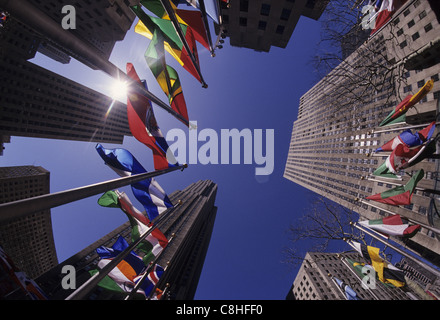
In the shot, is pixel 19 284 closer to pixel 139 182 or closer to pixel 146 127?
pixel 139 182

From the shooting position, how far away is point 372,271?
1244 cm

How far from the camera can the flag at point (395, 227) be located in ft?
34.3

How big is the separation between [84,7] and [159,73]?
53.4 m

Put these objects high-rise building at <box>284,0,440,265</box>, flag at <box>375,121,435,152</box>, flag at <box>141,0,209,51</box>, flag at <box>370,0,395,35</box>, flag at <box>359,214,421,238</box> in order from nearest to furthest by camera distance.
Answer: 1. flag at <box>141,0,209,51</box>
2. flag at <box>359,214,421,238</box>
3. flag at <box>370,0,395,35</box>
4. flag at <box>375,121,435,152</box>
5. high-rise building at <box>284,0,440,265</box>

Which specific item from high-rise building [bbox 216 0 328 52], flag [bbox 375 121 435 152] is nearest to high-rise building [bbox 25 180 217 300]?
flag [bbox 375 121 435 152]

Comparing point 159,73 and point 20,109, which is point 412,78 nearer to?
point 159,73

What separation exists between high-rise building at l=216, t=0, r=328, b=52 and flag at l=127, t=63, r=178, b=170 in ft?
58.0

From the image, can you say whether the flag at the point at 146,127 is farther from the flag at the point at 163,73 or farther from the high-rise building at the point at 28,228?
the high-rise building at the point at 28,228

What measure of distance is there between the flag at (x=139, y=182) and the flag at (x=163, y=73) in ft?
13.2

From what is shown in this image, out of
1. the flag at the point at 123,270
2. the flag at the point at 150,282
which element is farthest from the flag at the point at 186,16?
the flag at the point at 150,282

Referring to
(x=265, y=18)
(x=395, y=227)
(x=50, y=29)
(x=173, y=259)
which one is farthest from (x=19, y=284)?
(x=173, y=259)

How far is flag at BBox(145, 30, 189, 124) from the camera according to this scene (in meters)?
8.46

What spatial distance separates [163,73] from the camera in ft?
30.1

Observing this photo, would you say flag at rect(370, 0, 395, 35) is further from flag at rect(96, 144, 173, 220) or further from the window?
flag at rect(96, 144, 173, 220)
